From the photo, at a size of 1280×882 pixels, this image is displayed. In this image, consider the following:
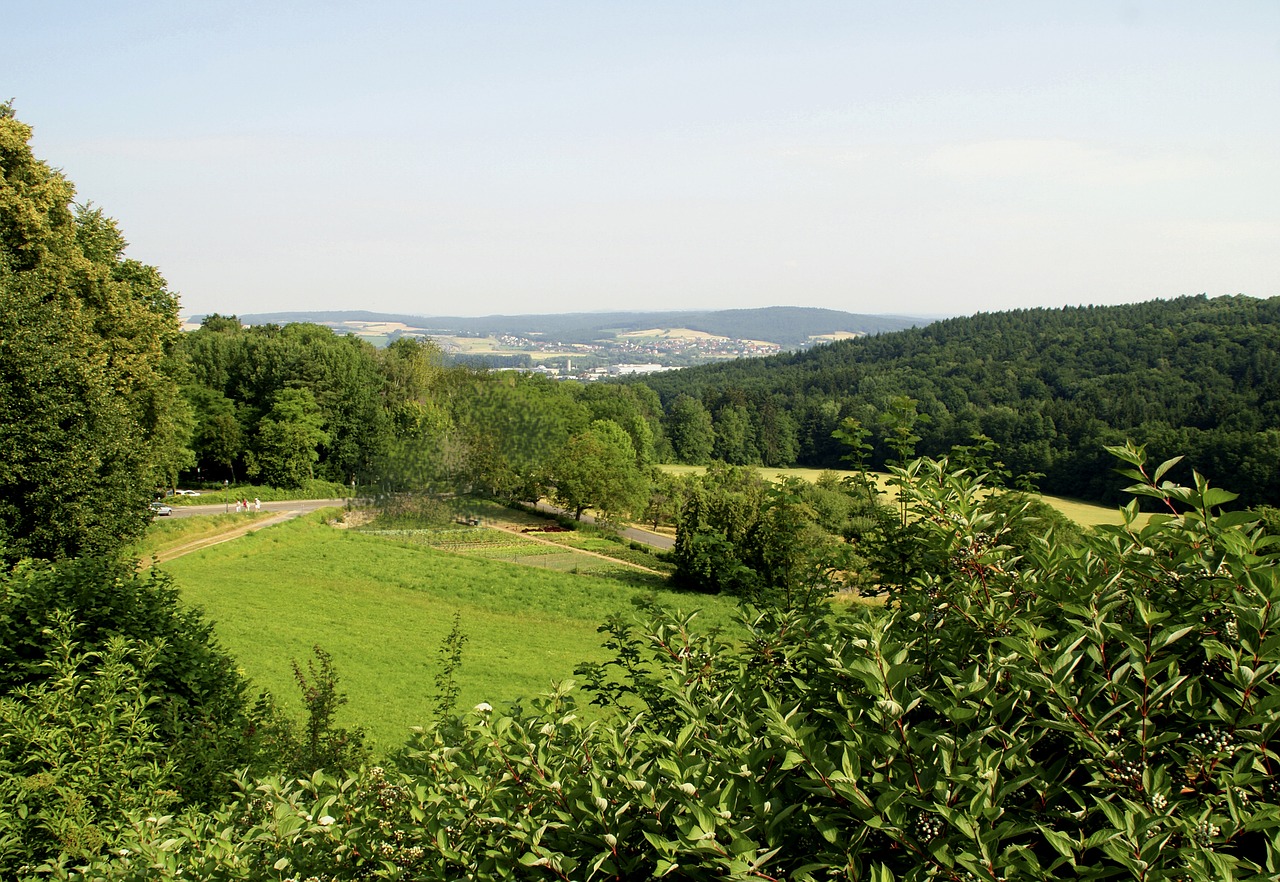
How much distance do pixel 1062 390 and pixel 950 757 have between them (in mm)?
94678

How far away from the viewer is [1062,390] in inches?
3349

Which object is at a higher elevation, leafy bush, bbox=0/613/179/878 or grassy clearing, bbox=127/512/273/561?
leafy bush, bbox=0/613/179/878

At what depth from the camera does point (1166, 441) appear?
5438 cm

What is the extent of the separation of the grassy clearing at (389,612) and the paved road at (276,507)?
315 inches

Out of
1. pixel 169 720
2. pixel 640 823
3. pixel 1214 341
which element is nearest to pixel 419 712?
pixel 169 720

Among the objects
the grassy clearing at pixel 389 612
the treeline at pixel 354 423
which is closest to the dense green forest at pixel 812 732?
the grassy clearing at pixel 389 612

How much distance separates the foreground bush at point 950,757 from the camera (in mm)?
2104

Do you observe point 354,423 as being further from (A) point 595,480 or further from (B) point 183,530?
(B) point 183,530

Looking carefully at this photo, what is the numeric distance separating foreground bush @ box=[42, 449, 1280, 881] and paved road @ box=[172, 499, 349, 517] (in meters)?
43.4

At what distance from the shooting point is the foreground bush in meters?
2.10

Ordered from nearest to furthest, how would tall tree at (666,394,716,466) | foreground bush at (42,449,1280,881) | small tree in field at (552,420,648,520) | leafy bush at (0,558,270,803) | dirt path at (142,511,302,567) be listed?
foreground bush at (42,449,1280,881) → leafy bush at (0,558,270,803) → dirt path at (142,511,302,567) → small tree in field at (552,420,648,520) → tall tree at (666,394,716,466)

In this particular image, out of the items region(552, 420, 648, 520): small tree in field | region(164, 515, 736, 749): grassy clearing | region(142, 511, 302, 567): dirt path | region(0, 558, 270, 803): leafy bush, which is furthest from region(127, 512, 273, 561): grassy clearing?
region(552, 420, 648, 520): small tree in field

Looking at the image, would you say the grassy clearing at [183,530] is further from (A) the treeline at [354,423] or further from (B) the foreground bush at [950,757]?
(B) the foreground bush at [950,757]

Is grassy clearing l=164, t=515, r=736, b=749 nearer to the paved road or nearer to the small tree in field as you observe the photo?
the paved road
